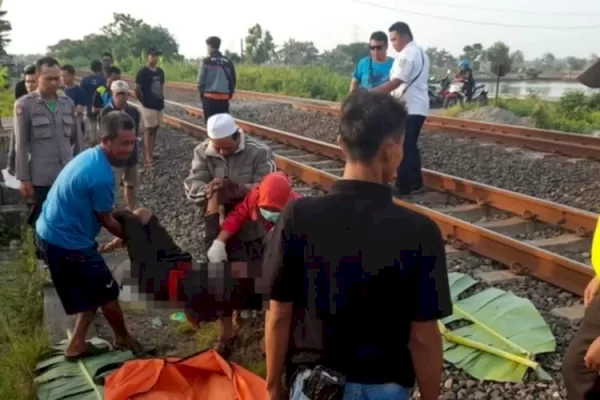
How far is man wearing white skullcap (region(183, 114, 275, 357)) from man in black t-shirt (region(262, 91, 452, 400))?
216cm

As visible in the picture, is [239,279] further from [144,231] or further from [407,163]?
[407,163]

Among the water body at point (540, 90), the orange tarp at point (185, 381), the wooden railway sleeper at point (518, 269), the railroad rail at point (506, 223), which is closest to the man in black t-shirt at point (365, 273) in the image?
the orange tarp at point (185, 381)

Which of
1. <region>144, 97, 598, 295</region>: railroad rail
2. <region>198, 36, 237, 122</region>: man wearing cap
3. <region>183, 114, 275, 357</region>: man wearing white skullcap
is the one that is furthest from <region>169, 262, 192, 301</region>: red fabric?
<region>198, 36, 237, 122</region>: man wearing cap

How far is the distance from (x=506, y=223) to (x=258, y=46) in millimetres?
43094

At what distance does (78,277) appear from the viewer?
13.5 feet

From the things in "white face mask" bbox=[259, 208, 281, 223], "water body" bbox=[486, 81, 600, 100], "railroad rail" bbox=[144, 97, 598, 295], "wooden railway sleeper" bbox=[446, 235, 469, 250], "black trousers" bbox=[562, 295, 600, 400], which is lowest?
"water body" bbox=[486, 81, 600, 100]

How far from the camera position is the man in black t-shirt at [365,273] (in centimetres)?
204

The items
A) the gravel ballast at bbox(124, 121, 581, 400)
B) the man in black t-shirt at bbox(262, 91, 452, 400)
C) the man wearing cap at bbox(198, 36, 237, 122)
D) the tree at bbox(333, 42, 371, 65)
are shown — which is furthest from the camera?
the tree at bbox(333, 42, 371, 65)

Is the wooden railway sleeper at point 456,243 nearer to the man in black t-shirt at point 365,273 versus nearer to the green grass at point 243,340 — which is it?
the green grass at point 243,340

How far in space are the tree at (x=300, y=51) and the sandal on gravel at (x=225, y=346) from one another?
180ft

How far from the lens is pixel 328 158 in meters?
10.3

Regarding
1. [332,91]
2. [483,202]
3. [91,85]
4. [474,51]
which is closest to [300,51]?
[474,51]

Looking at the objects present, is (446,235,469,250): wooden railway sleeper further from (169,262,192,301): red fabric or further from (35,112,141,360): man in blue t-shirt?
(35,112,141,360): man in blue t-shirt

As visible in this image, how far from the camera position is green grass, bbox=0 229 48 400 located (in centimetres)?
393
